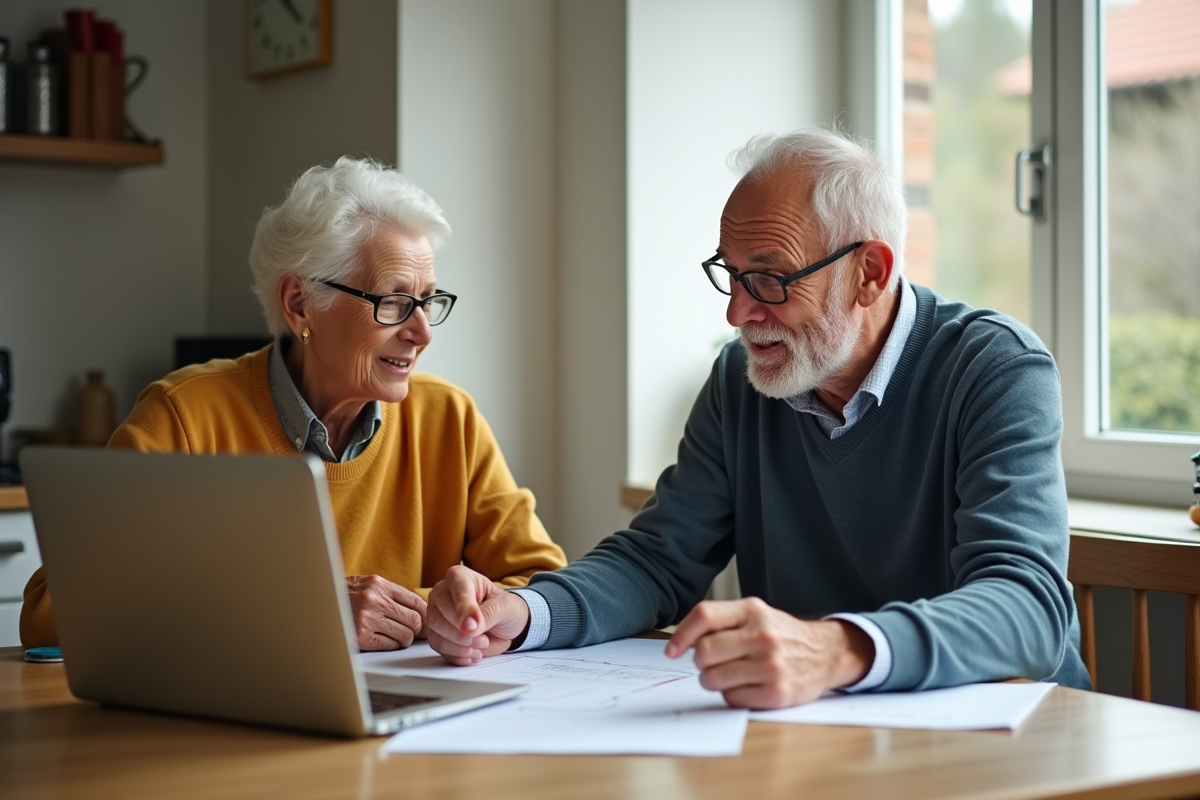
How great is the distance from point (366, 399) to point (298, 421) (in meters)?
0.10

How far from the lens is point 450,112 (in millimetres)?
2941

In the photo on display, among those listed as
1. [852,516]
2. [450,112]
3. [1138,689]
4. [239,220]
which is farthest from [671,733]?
[239,220]

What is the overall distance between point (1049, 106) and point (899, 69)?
488mm

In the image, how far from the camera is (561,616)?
152 cm

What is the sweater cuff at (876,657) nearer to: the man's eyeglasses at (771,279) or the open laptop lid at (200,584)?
the open laptop lid at (200,584)

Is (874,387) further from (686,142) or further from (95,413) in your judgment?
(95,413)

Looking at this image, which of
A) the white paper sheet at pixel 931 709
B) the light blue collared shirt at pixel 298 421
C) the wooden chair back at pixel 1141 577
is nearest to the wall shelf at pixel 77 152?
the light blue collared shirt at pixel 298 421

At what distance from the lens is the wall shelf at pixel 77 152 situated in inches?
127

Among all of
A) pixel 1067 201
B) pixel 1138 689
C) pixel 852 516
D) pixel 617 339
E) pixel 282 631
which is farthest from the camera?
pixel 617 339

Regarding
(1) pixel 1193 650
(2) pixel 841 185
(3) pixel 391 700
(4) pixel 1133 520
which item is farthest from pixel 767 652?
(4) pixel 1133 520

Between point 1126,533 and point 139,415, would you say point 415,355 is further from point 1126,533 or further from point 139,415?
point 1126,533

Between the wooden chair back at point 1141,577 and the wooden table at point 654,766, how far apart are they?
658 mm

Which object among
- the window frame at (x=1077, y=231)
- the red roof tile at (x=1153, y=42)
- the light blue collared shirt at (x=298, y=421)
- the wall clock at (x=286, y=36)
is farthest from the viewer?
the wall clock at (x=286, y=36)

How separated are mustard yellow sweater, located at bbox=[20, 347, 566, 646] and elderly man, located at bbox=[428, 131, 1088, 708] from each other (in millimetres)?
274
